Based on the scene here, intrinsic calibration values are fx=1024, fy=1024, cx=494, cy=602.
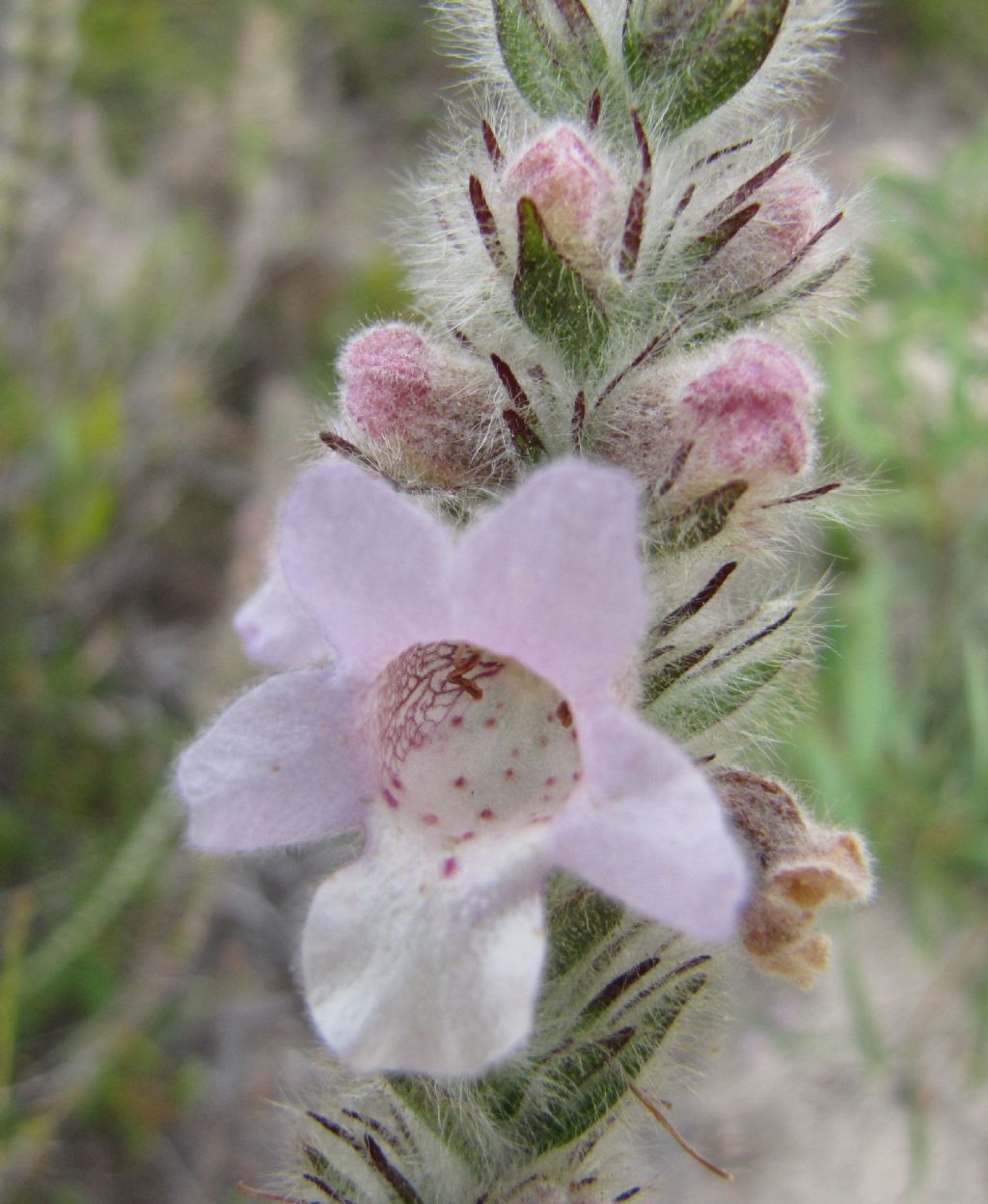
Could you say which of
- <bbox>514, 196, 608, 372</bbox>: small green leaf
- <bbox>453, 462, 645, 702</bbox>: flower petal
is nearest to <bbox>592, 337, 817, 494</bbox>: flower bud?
<bbox>514, 196, 608, 372</bbox>: small green leaf

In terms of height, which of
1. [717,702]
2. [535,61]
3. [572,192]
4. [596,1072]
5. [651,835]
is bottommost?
[596,1072]

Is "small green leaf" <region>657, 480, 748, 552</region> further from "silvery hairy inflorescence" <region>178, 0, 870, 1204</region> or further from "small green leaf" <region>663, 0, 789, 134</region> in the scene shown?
"small green leaf" <region>663, 0, 789, 134</region>

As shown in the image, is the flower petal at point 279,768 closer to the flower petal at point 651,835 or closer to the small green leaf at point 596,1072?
the flower petal at point 651,835

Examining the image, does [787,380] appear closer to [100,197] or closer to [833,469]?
[833,469]

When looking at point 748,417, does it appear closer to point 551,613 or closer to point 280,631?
point 551,613

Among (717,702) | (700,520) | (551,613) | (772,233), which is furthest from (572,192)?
(717,702)

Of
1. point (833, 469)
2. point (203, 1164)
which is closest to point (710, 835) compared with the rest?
point (833, 469)
